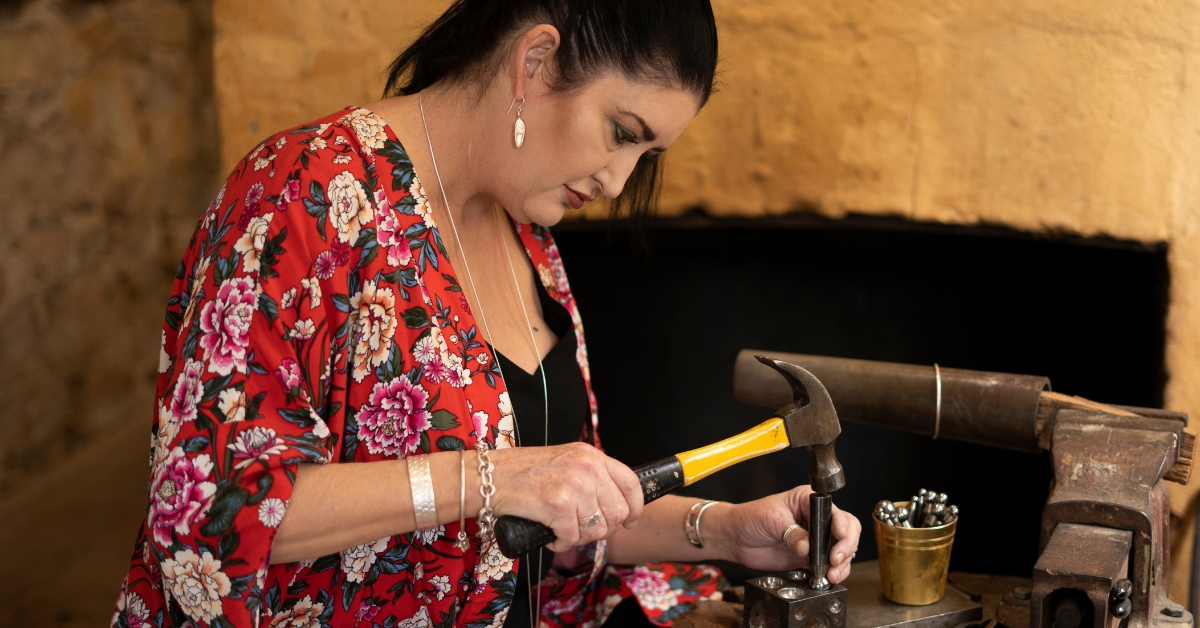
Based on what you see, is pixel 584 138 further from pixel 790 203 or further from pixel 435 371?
pixel 790 203

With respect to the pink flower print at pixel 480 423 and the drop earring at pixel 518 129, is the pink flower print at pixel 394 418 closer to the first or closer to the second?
the pink flower print at pixel 480 423

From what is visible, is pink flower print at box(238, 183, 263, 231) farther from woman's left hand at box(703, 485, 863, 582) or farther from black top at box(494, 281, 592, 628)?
woman's left hand at box(703, 485, 863, 582)

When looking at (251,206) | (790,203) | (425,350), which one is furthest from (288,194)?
(790,203)

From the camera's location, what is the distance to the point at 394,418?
120 centimetres

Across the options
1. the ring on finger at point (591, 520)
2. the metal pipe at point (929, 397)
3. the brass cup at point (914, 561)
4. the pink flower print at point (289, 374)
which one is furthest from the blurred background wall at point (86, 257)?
the brass cup at point (914, 561)

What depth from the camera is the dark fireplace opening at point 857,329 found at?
2307 mm

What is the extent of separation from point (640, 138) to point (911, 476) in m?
1.58

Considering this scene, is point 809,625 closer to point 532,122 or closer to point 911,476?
point 532,122

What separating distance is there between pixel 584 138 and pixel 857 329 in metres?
1.44

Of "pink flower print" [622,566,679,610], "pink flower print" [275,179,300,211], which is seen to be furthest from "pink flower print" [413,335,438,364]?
"pink flower print" [622,566,679,610]

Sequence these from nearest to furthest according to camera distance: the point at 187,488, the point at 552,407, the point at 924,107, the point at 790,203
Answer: the point at 187,488, the point at 552,407, the point at 924,107, the point at 790,203

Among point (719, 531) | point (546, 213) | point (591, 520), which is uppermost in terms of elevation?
point (546, 213)

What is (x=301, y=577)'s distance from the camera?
1210mm

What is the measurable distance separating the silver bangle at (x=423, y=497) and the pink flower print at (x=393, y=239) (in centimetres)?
28
